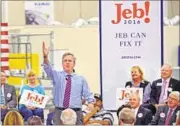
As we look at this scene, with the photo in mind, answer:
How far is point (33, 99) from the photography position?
21.2 feet

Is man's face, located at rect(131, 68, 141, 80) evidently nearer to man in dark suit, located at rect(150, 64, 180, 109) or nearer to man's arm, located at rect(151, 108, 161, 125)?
man in dark suit, located at rect(150, 64, 180, 109)

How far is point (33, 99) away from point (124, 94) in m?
0.98

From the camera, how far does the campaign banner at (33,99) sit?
6.43 metres

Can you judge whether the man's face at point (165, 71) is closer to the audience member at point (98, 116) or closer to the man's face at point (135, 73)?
the man's face at point (135, 73)

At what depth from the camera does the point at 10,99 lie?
643 centimetres

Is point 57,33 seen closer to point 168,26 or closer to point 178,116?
point 168,26

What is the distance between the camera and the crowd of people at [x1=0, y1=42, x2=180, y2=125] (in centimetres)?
603

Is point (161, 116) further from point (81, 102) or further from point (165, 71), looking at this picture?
point (81, 102)

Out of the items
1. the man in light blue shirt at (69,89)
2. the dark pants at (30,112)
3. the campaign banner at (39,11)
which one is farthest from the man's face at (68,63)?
the campaign banner at (39,11)

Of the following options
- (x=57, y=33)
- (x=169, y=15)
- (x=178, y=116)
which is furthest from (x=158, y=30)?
(x=169, y=15)

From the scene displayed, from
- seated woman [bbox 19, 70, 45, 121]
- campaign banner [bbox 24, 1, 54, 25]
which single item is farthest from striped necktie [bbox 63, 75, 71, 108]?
campaign banner [bbox 24, 1, 54, 25]

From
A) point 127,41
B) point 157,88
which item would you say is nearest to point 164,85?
point 157,88

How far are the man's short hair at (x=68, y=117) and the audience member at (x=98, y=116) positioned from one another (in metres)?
0.41

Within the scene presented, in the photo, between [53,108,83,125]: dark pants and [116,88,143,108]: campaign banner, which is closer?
[53,108,83,125]: dark pants
